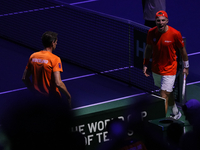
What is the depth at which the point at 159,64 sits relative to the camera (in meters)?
7.08

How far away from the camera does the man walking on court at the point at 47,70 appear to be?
609 cm

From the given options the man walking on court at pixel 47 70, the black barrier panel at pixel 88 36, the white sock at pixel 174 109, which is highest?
the man walking on court at pixel 47 70

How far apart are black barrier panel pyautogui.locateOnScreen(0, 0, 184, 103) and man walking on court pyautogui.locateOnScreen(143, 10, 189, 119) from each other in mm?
1139

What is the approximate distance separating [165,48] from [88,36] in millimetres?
4787

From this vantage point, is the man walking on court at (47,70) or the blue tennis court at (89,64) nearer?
the man walking on court at (47,70)

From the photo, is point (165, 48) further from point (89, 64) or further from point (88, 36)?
point (88, 36)

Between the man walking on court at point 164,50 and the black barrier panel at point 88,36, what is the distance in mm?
1139

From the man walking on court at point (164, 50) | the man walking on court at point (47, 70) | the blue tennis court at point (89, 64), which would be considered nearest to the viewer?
the man walking on court at point (47, 70)

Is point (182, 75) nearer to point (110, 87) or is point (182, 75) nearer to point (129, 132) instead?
point (110, 87)

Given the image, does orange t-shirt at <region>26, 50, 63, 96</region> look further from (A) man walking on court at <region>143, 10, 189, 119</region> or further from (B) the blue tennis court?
(A) man walking on court at <region>143, 10, 189, 119</region>

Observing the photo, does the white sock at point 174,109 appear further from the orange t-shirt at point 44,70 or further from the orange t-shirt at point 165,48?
the orange t-shirt at point 44,70

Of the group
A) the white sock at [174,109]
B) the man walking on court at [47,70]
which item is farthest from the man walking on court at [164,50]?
the man walking on court at [47,70]

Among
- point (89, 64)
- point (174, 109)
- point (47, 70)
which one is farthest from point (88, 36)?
point (47, 70)

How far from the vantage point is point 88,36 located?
11414 mm
